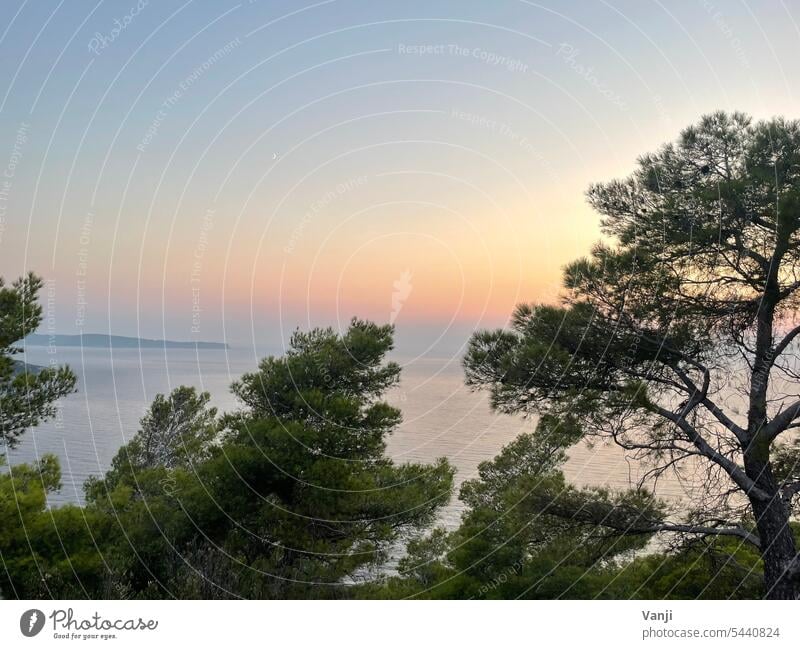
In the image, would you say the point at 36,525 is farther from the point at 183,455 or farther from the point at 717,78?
the point at 717,78

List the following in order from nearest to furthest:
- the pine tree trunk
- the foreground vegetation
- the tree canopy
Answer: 1. the pine tree trunk
2. the tree canopy
3. the foreground vegetation

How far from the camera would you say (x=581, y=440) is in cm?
895

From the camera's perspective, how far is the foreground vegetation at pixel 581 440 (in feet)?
26.6

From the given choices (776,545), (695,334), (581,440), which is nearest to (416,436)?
(581,440)

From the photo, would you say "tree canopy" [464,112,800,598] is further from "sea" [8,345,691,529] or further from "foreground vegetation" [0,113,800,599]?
"sea" [8,345,691,529]

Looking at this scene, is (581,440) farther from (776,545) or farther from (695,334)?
(776,545)

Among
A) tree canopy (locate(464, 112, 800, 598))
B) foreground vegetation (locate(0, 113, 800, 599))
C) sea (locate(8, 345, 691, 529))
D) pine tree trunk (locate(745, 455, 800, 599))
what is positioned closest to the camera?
pine tree trunk (locate(745, 455, 800, 599))

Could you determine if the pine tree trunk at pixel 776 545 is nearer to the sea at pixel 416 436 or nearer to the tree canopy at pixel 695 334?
the tree canopy at pixel 695 334

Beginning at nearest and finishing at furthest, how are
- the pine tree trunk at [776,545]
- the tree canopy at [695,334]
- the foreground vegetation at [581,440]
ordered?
the pine tree trunk at [776,545] → the tree canopy at [695,334] → the foreground vegetation at [581,440]

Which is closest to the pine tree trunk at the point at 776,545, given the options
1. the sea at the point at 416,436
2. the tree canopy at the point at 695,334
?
the tree canopy at the point at 695,334

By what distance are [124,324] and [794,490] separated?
34.3ft

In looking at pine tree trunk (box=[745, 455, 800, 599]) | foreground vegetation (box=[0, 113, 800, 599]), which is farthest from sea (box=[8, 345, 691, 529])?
pine tree trunk (box=[745, 455, 800, 599])

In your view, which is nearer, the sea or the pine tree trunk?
the pine tree trunk

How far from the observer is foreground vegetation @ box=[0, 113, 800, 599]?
8.10 m
